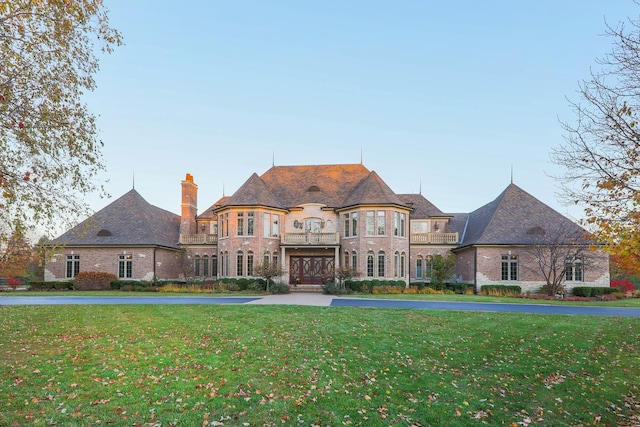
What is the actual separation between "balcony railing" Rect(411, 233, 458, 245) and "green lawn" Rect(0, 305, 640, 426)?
65.1ft

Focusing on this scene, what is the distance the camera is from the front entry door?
33188 mm

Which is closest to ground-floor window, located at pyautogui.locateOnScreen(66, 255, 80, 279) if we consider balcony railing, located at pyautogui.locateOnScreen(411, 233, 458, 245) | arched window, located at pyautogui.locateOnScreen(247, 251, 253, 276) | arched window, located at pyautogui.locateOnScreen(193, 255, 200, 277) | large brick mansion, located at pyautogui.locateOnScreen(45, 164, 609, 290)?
large brick mansion, located at pyautogui.locateOnScreen(45, 164, 609, 290)

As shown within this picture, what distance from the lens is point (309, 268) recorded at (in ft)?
110

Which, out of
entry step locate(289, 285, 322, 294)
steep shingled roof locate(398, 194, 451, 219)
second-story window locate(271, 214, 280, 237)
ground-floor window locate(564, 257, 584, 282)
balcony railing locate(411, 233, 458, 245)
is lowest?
entry step locate(289, 285, 322, 294)

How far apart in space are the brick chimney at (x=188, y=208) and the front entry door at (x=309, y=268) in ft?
34.5

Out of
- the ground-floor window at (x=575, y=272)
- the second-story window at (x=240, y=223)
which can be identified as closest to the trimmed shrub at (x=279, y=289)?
the second-story window at (x=240, y=223)

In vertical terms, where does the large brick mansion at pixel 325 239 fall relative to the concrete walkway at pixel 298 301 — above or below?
above

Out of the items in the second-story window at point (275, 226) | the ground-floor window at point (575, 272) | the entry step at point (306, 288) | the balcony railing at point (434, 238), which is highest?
the second-story window at point (275, 226)

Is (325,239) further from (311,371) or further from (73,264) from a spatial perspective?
(311,371)

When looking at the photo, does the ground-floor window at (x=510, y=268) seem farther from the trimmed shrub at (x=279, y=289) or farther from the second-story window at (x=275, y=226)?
the second-story window at (x=275, y=226)

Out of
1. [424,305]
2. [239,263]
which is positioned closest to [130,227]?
[239,263]

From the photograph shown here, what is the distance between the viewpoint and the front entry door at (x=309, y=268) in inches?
1307

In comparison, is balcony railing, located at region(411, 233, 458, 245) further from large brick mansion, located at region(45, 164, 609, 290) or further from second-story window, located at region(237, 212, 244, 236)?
second-story window, located at region(237, 212, 244, 236)

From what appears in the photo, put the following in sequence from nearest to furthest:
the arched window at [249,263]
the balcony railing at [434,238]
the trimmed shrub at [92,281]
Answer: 1. the trimmed shrub at [92,281]
2. the arched window at [249,263]
3. the balcony railing at [434,238]
